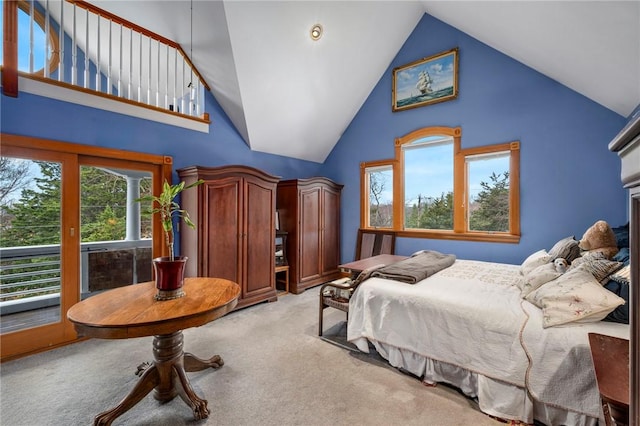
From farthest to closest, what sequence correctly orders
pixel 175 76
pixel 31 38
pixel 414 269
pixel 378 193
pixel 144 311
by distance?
pixel 378 193 < pixel 175 76 < pixel 414 269 < pixel 31 38 < pixel 144 311

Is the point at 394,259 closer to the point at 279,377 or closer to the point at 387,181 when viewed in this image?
the point at 387,181

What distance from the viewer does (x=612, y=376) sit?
89 cm

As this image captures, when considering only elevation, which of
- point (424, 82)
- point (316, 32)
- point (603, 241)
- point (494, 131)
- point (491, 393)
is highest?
point (316, 32)

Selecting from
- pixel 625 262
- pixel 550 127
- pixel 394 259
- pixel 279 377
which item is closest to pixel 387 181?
pixel 394 259

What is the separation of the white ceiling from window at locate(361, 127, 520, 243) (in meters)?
1.05

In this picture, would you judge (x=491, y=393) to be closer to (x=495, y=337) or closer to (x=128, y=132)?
(x=495, y=337)

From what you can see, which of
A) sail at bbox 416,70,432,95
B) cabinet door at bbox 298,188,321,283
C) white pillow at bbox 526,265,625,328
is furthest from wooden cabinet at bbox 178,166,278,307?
white pillow at bbox 526,265,625,328

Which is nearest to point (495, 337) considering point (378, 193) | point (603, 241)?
point (603, 241)

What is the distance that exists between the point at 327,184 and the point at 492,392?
3.54 meters

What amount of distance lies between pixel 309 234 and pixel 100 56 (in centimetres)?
342

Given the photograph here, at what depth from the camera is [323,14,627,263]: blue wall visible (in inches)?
118

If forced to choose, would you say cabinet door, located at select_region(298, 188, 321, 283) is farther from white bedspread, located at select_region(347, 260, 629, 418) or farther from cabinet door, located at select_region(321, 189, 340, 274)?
white bedspread, located at select_region(347, 260, 629, 418)

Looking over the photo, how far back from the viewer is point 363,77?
4449 mm

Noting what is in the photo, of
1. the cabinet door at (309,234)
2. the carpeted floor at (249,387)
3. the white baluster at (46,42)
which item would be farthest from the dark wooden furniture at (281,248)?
the white baluster at (46,42)
